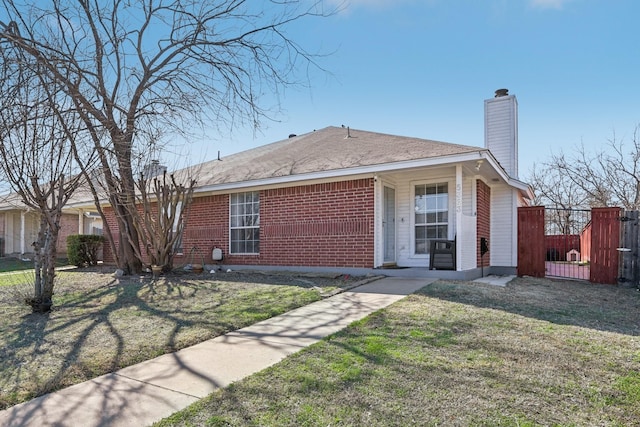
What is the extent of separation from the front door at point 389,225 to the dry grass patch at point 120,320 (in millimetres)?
1793

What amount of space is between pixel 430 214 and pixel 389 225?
1.00 metres

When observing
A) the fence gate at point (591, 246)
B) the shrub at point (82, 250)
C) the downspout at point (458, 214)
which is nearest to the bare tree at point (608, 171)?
the fence gate at point (591, 246)

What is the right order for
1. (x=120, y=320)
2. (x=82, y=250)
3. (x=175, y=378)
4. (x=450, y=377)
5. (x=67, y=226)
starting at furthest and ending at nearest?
(x=67, y=226), (x=82, y=250), (x=120, y=320), (x=175, y=378), (x=450, y=377)

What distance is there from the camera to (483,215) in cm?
1038

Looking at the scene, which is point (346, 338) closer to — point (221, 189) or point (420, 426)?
point (420, 426)

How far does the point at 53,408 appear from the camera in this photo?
9.63 ft

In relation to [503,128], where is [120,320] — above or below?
below

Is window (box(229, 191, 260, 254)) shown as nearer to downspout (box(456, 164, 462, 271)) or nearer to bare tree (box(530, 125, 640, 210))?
downspout (box(456, 164, 462, 271))

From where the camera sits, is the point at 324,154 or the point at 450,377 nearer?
the point at 450,377

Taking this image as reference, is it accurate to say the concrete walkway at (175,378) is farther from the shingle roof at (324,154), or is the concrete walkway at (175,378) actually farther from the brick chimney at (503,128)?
the brick chimney at (503,128)

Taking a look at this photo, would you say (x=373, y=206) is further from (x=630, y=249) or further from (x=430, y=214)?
(x=630, y=249)

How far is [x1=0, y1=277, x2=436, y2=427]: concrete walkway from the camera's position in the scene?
2803mm

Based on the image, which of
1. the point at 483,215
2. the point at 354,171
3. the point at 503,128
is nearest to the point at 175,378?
the point at 354,171

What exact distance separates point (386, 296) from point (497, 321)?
74.0 inches
